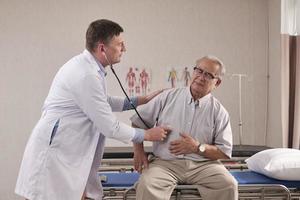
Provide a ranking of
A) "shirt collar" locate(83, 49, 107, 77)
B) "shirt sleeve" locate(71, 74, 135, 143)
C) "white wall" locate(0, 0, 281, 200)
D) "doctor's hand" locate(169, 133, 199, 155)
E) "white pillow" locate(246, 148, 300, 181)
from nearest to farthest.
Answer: "shirt sleeve" locate(71, 74, 135, 143)
"shirt collar" locate(83, 49, 107, 77)
"doctor's hand" locate(169, 133, 199, 155)
"white pillow" locate(246, 148, 300, 181)
"white wall" locate(0, 0, 281, 200)

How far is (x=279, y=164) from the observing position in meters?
2.32

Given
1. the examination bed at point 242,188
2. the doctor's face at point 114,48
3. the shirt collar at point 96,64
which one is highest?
the doctor's face at point 114,48

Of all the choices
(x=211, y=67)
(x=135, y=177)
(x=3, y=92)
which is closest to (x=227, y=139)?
(x=211, y=67)

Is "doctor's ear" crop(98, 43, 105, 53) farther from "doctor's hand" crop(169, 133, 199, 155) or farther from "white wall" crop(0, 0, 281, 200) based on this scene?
"white wall" crop(0, 0, 281, 200)

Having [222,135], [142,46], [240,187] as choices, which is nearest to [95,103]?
[222,135]

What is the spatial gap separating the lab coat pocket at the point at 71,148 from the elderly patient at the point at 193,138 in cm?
42

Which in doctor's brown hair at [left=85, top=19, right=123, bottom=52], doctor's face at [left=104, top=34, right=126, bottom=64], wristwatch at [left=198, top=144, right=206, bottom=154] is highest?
doctor's brown hair at [left=85, top=19, right=123, bottom=52]

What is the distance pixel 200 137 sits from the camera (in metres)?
2.24

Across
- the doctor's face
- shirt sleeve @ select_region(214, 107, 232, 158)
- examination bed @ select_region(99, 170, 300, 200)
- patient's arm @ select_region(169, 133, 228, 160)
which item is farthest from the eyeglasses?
examination bed @ select_region(99, 170, 300, 200)

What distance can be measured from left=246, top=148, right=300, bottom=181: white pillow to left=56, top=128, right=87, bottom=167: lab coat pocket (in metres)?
1.18

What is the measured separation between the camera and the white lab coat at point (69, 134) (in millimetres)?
1799

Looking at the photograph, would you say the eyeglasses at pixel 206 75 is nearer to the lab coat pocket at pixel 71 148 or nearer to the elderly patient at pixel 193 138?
the elderly patient at pixel 193 138

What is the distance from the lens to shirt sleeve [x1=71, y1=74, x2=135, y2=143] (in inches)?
70.8

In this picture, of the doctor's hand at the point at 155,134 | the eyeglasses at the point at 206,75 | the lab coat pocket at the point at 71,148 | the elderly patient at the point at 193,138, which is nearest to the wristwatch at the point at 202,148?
the elderly patient at the point at 193,138
